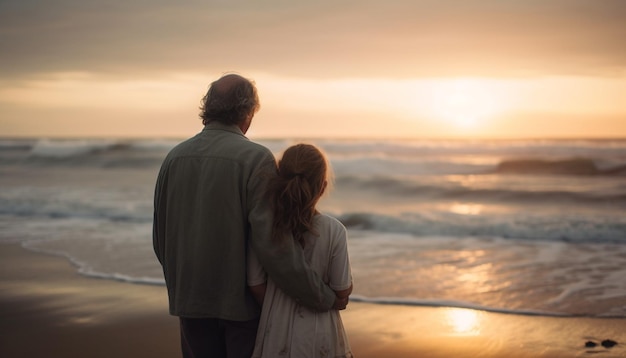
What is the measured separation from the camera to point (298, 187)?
2.42m

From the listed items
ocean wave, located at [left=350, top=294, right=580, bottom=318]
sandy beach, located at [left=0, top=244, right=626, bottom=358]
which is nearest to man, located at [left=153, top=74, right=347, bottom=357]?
sandy beach, located at [left=0, top=244, right=626, bottom=358]

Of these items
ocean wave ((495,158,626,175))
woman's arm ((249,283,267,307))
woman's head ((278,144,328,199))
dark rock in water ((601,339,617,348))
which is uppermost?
woman's head ((278,144,328,199))

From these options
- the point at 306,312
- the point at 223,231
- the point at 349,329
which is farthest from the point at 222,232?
the point at 349,329

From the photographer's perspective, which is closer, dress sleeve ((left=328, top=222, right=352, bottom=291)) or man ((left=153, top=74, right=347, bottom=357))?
man ((left=153, top=74, right=347, bottom=357))

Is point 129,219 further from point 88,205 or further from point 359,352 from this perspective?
point 359,352

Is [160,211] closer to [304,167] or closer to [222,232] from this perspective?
[222,232]

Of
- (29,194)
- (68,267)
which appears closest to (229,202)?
(68,267)

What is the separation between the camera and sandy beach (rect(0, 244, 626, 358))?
15.5ft

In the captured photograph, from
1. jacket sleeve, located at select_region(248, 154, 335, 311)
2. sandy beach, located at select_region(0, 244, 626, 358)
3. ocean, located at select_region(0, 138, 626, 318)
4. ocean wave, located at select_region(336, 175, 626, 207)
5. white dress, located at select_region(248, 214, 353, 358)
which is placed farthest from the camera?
ocean wave, located at select_region(336, 175, 626, 207)

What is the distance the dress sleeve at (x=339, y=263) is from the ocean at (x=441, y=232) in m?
2.61

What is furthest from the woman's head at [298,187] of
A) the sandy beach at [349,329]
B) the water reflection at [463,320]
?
the water reflection at [463,320]

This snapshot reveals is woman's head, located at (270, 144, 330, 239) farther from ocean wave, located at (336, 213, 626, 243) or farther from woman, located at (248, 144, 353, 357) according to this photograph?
ocean wave, located at (336, 213, 626, 243)

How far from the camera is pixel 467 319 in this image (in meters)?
5.58

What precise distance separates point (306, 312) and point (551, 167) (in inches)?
957
